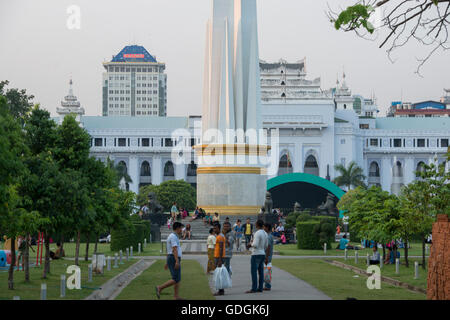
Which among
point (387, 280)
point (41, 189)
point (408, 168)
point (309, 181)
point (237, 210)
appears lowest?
point (387, 280)

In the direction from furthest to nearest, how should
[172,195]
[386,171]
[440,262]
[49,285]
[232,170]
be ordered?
[386,171]
[172,195]
[232,170]
[49,285]
[440,262]

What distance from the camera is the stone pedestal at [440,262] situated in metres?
13.4

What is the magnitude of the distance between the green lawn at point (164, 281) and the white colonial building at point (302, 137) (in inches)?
3488

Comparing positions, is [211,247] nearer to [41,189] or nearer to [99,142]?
[41,189]

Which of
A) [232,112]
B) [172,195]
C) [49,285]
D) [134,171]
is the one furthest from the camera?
[134,171]

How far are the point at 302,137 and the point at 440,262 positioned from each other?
101069 mm

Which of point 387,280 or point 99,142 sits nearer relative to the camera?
point 387,280

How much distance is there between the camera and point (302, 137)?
114250 millimetres

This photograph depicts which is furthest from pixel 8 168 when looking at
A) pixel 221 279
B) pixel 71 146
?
pixel 71 146

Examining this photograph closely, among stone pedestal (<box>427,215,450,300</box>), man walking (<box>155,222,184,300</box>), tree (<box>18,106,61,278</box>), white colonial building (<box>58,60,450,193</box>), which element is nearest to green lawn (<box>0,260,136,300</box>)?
tree (<box>18,106,61,278</box>)

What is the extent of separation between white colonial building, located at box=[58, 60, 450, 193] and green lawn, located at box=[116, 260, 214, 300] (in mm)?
88597

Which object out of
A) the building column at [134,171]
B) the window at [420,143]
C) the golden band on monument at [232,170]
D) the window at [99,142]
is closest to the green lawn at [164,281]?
the golden band on monument at [232,170]

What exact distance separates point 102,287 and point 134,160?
102 m
